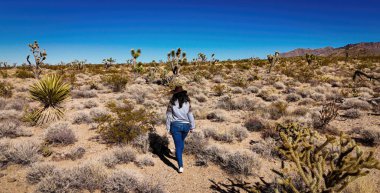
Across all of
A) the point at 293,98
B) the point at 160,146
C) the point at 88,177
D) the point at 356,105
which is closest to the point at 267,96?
the point at 293,98

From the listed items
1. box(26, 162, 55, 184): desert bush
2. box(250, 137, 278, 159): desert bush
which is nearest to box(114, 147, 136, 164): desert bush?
box(26, 162, 55, 184): desert bush

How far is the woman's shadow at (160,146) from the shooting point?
6399mm

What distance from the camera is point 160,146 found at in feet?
22.5

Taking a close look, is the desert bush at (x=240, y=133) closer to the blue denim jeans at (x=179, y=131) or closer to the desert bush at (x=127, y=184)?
the blue denim jeans at (x=179, y=131)

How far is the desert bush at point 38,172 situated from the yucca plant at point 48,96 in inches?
158

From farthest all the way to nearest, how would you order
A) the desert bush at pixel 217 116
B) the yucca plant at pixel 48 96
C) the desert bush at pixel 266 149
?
the desert bush at pixel 217 116 → the yucca plant at pixel 48 96 → the desert bush at pixel 266 149

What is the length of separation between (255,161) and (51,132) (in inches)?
231

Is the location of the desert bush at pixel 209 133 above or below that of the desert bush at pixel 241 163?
above

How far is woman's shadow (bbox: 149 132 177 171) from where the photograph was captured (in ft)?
21.0

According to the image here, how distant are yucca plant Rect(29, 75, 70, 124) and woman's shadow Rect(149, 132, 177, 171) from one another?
164 inches

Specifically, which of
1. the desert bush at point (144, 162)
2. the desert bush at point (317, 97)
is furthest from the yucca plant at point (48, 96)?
the desert bush at point (317, 97)

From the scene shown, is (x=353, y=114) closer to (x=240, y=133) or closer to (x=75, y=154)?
(x=240, y=133)

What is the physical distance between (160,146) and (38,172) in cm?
295

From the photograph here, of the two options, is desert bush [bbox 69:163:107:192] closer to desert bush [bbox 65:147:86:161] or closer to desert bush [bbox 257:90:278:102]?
desert bush [bbox 65:147:86:161]
